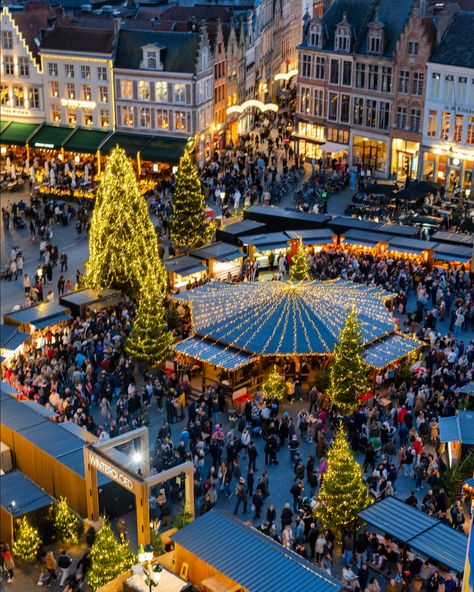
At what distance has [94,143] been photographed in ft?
237

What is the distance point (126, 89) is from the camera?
72562mm

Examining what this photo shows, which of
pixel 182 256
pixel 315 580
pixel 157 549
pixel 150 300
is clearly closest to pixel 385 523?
pixel 315 580

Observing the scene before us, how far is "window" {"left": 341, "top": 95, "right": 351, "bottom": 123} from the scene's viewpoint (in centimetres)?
A: 7131

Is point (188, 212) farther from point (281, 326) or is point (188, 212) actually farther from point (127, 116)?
point (127, 116)

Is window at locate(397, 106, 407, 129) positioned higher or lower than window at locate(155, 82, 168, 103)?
lower

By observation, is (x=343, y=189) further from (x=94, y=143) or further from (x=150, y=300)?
(x=150, y=300)

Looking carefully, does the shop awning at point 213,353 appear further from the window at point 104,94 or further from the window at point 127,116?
the window at point 104,94

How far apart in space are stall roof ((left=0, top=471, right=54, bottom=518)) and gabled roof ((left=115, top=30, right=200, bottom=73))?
139 feet

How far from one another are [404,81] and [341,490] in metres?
43.2

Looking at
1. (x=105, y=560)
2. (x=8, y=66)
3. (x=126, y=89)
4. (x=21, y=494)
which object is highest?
(x=8, y=66)

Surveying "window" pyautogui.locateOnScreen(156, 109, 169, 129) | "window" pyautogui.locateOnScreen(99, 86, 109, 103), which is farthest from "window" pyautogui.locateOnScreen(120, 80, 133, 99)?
"window" pyautogui.locateOnScreen(156, 109, 169, 129)

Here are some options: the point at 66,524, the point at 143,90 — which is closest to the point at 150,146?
the point at 143,90

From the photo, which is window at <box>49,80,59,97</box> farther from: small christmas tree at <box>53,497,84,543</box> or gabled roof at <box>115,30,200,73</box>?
Result: small christmas tree at <box>53,497,84,543</box>

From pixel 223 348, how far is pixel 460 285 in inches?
527
